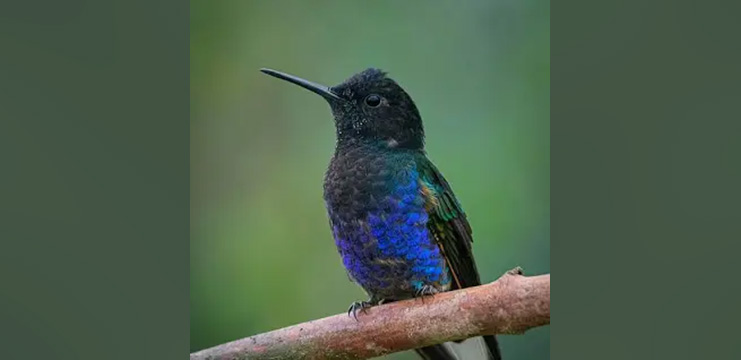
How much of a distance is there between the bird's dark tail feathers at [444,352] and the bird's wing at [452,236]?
0.25 meters

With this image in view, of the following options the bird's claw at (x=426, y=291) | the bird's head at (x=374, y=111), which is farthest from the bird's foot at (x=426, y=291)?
the bird's head at (x=374, y=111)

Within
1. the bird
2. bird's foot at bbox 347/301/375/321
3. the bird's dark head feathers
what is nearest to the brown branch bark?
bird's foot at bbox 347/301/375/321

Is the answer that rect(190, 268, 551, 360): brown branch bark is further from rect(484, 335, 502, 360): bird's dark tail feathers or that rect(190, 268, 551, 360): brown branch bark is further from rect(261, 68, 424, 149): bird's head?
rect(261, 68, 424, 149): bird's head

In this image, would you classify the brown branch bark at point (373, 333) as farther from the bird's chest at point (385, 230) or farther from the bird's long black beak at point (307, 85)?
the bird's long black beak at point (307, 85)

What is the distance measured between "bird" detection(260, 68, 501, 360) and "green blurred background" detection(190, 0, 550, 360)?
0.14 m

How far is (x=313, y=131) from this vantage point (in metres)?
3.61

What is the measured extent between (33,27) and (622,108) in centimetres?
202

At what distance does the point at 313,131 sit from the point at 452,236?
0.79 meters

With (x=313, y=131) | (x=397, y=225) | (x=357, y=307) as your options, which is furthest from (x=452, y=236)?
(x=313, y=131)

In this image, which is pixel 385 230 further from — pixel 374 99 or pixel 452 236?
pixel 374 99

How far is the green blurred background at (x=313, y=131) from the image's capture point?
10.7 feet

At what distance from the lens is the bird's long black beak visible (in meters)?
3.40

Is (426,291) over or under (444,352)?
over

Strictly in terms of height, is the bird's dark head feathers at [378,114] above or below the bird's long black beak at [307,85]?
below
